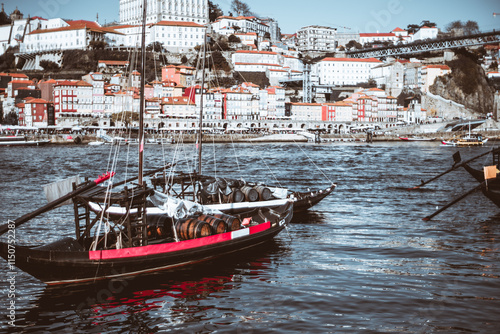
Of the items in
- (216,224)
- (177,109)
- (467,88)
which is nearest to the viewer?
(216,224)

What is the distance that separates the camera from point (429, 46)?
122 meters

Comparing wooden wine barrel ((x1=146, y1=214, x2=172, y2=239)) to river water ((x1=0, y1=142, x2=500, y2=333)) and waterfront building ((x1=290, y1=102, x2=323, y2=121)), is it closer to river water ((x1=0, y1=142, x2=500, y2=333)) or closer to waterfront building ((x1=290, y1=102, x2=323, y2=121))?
river water ((x1=0, y1=142, x2=500, y2=333))

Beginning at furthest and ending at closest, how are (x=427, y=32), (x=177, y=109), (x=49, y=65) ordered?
1. (x=427, y=32)
2. (x=49, y=65)
3. (x=177, y=109)

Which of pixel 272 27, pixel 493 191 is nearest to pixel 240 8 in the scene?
pixel 272 27

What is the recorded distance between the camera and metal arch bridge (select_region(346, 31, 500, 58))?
116 metres

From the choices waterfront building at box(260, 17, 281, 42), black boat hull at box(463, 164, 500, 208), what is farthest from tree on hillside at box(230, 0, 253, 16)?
black boat hull at box(463, 164, 500, 208)

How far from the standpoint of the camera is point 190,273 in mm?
13047

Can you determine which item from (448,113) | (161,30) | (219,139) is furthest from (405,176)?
(161,30)

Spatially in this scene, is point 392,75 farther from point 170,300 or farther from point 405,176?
point 170,300

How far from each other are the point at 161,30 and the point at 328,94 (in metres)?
39.9

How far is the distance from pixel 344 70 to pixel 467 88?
26534 mm

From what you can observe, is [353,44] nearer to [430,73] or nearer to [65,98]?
[430,73]

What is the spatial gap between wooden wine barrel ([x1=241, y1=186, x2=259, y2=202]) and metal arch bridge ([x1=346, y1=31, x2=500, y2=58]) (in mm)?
110778

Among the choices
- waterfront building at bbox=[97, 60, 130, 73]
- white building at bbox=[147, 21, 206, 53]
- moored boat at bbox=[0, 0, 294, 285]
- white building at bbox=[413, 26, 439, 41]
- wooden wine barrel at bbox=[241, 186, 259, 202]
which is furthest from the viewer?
white building at bbox=[413, 26, 439, 41]
